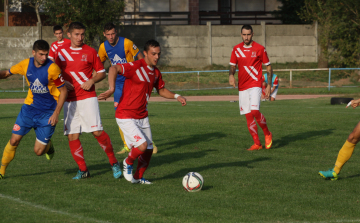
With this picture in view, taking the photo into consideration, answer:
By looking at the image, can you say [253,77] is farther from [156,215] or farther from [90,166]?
[156,215]

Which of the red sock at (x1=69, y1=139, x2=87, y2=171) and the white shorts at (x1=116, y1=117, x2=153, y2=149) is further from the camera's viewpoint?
the red sock at (x1=69, y1=139, x2=87, y2=171)

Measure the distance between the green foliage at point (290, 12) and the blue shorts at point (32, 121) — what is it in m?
34.8

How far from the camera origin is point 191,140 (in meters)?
11.0

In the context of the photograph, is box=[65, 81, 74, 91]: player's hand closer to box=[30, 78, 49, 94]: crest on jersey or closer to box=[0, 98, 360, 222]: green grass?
box=[30, 78, 49, 94]: crest on jersey

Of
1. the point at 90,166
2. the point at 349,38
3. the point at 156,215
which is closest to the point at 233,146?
the point at 90,166

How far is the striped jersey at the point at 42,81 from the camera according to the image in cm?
663

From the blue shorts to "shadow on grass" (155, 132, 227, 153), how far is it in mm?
3171

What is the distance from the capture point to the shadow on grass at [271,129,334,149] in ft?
34.3

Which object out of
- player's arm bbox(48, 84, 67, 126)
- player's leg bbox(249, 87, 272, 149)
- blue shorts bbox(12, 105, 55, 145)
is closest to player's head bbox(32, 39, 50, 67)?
player's arm bbox(48, 84, 67, 126)

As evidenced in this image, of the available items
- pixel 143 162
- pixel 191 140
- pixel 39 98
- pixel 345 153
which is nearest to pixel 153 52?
pixel 143 162

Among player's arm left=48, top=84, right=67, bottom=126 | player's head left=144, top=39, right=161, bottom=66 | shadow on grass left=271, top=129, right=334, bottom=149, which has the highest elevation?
player's head left=144, top=39, right=161, bottom=66

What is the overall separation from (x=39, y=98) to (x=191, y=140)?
188 inches

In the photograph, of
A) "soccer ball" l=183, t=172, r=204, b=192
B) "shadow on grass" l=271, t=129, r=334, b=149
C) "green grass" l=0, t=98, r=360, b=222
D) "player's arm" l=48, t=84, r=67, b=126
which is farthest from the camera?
"shadow on grass" l=271, t=129, r=334, b=149

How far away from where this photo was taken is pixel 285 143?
10578mm
